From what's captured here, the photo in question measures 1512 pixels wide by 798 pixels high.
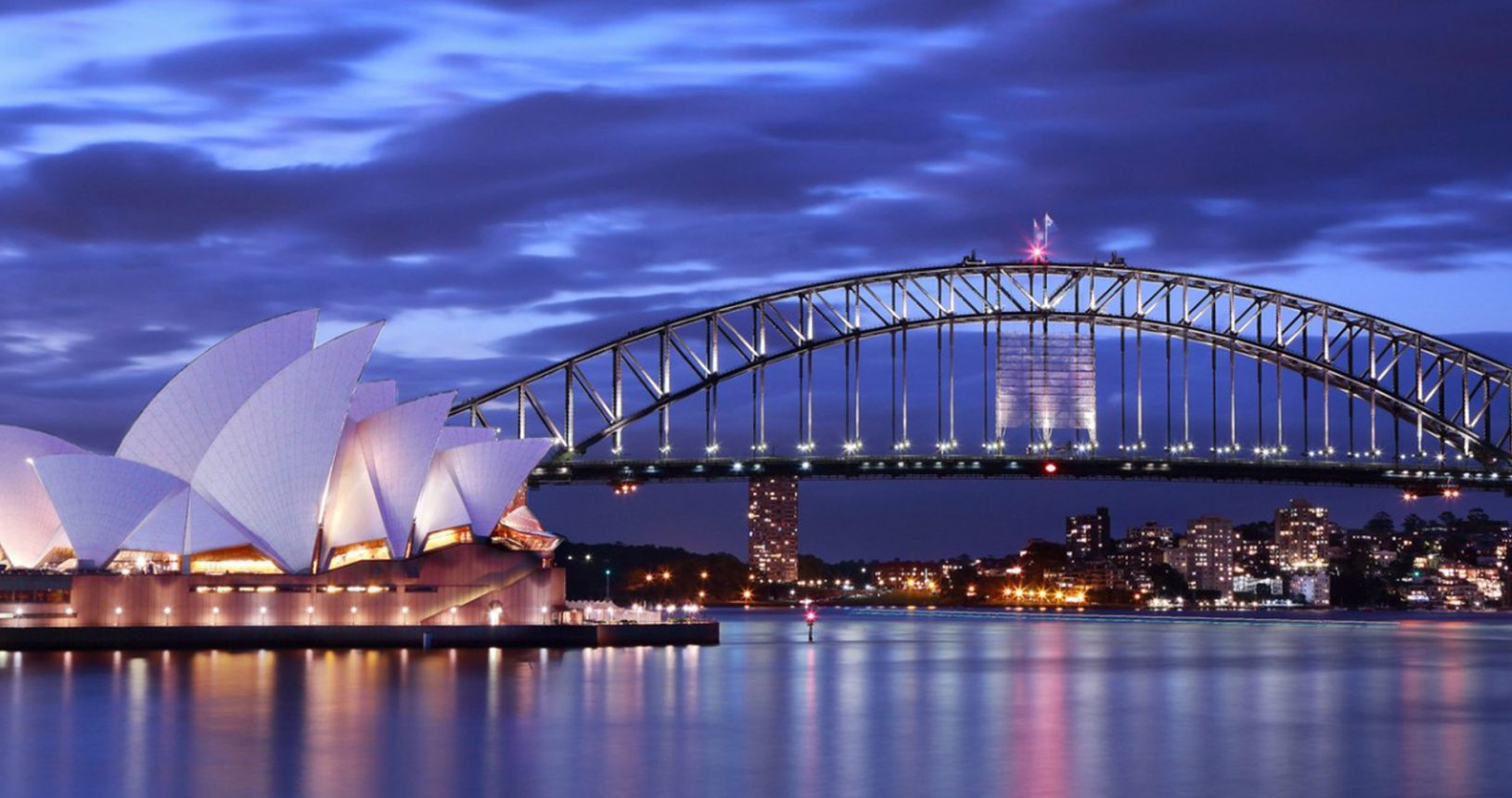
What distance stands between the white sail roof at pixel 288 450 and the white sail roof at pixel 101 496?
179cm

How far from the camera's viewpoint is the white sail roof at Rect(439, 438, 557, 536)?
6556cm

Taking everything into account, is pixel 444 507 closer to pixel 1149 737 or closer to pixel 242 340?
pixel 242 340

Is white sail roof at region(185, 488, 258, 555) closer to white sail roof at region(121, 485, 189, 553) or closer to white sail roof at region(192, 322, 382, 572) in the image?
white sail roof at region(121, 485, 189, 553)

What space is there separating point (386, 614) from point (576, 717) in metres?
27.3

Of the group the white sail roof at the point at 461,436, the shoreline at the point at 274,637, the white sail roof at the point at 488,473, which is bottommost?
the shoreline at the point at 274,637

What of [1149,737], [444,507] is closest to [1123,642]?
[444,507]

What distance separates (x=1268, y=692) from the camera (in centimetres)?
4775

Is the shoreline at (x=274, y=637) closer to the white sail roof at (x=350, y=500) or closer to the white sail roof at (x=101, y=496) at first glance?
the white sail roof at (x=101, y=496)

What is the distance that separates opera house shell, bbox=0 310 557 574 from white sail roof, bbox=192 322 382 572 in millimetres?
41

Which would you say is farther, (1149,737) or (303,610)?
(303,610)

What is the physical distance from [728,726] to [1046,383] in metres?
48.5

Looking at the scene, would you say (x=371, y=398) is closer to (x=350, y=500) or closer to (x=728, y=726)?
(x=350, y=500)

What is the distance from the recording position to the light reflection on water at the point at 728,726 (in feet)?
94.3

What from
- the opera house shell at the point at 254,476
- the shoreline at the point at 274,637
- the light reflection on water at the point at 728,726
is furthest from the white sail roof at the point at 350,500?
the light reflection on water at the point at 728,726
